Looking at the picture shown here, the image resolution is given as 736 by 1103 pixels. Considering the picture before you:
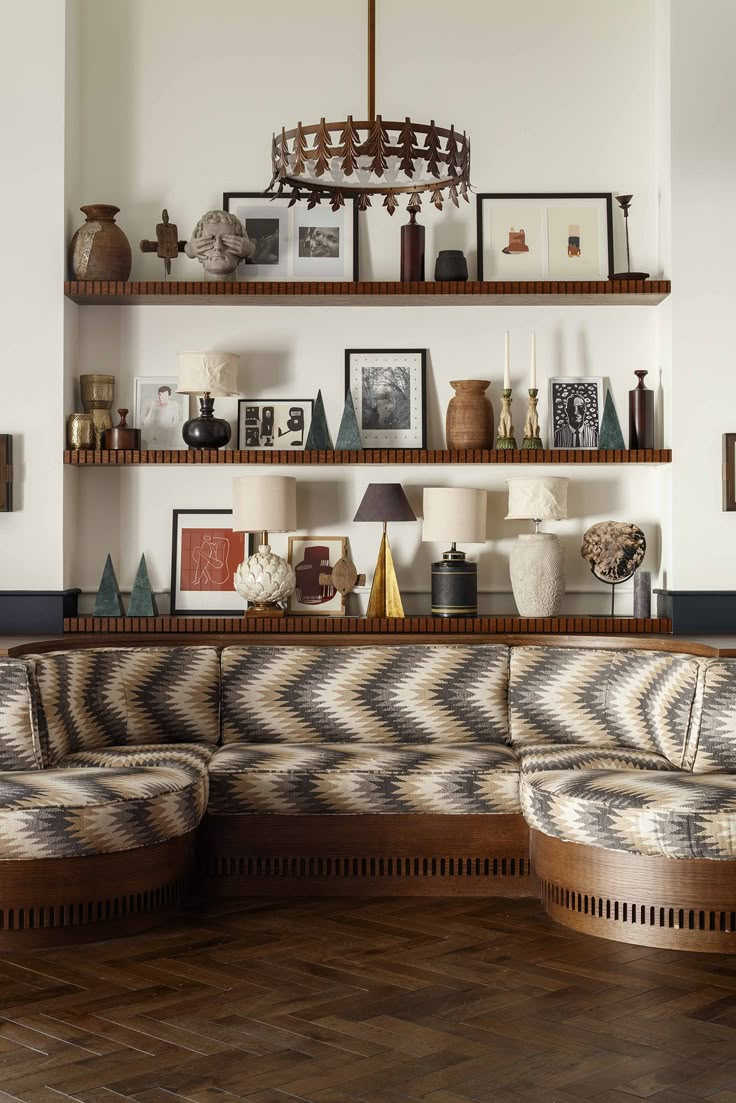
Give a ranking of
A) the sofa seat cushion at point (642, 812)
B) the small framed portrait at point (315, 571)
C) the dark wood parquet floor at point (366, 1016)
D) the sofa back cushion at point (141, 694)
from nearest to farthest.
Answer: the dark wood parquet floor at point (366, 1016)
the sofa seat cushion at point (642, 812)
the sofa back cushion at point (141, 694)
the small framed portrait at point (315, 571)

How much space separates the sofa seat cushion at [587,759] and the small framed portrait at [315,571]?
1174 millimetres

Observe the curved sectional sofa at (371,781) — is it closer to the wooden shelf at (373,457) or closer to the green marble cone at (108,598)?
the green marble cone at (108,598)

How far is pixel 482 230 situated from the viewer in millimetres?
5164

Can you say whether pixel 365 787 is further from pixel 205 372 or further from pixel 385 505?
pixel 205 372

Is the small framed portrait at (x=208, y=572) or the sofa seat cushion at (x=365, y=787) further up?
the small framed portrait at (x=208, y=572)

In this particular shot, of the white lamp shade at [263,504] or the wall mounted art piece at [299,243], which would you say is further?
the wall mounted art piece at [299,243]

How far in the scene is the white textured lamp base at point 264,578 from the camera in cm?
489

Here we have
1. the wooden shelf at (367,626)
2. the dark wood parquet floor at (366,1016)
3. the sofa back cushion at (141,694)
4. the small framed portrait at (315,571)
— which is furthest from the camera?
the small framed portrait at (315,571)

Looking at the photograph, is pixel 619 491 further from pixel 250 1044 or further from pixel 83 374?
pixel 250 1044

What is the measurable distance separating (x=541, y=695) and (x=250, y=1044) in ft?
6.80

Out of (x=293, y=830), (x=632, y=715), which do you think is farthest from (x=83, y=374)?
(x=632, y=715)

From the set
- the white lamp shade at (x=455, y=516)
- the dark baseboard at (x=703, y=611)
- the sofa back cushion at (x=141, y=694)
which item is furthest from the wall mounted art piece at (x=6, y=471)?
the dark baseboard at (x=703, y=611)

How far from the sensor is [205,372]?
4867mm

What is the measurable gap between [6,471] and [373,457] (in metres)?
1.53
